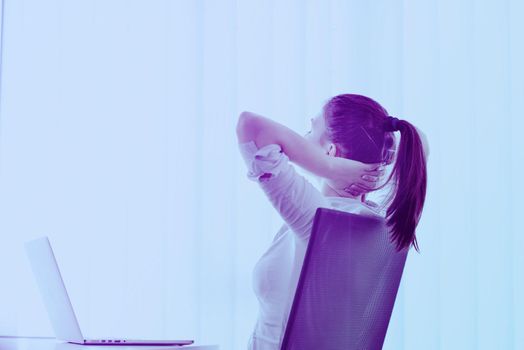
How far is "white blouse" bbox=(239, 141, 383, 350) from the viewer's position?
1159mm

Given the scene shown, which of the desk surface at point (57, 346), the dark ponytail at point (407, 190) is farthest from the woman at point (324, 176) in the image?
the desk surface at point (57, 346)

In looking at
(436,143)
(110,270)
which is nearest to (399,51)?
(436,143)

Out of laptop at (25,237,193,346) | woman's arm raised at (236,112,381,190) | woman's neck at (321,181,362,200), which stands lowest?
laptop at (25,237,193,346)

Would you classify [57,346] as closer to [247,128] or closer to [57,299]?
[57,299]

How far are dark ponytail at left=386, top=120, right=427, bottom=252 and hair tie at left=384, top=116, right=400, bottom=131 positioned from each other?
3cm

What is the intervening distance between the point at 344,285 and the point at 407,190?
23cm

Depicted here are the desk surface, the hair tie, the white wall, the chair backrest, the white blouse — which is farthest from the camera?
the white wall

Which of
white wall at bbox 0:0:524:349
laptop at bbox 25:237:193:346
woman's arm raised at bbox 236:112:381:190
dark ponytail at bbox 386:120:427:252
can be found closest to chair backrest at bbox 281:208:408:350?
dark ponytail at bbox 386:120:427:252

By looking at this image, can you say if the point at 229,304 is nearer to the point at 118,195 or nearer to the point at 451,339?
the point at 118,195

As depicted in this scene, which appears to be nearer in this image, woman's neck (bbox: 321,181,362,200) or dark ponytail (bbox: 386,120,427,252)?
dark ponytail (bbox: 386,120,427,252)

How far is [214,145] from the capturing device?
2580 millimetres

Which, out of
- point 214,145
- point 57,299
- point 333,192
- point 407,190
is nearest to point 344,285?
point 407,190

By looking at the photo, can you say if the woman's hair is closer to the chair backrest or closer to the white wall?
the chair backrest

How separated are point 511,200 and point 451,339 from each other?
546mm
